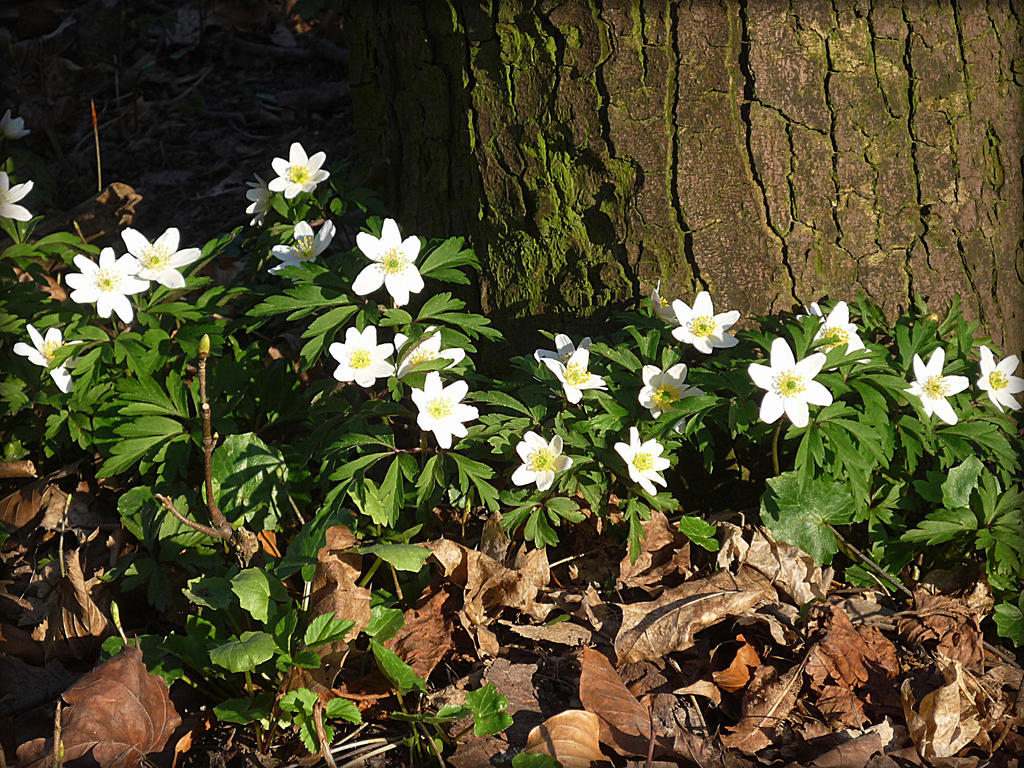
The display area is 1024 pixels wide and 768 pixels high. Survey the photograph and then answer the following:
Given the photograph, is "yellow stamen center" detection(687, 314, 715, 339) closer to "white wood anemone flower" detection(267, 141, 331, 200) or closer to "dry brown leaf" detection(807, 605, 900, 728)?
"dry brown leaf" detection(807, 605, 900, 728)

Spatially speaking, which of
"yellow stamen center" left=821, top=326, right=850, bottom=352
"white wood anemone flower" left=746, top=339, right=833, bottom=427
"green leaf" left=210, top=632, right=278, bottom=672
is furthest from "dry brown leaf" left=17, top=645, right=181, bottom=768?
"yellow stamen center" left=821, top=326, right=850, bottom=352

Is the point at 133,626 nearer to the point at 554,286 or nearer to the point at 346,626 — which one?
the point at 346,626

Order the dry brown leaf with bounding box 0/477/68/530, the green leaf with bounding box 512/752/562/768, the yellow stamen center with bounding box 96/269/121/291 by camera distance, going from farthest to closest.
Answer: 1. the dry brown leaf with bounding box 0/477/68/530
2. the yellow stamen center with bounding box 96/269/121/291
3. the green leaf with bounding box 512/752/562/768


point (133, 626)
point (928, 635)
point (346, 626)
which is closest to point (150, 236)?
point (133, 626)

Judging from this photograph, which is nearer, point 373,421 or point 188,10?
point 373,421

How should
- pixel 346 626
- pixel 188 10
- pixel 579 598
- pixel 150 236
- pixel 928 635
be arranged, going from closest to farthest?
pixel 346 626, pixel 928 635, pixel 579 598, pixel 150 236, pixel 188 10

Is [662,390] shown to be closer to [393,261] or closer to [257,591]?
[393,261]

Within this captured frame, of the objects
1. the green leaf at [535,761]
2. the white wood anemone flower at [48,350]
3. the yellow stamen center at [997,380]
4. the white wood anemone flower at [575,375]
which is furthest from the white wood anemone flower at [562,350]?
the white wood anemone flower at [48,350]
